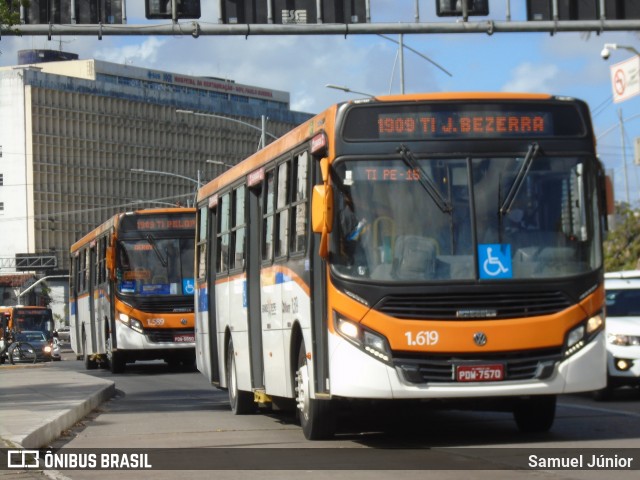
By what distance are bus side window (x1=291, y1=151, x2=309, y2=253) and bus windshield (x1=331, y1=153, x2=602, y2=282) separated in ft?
3.76

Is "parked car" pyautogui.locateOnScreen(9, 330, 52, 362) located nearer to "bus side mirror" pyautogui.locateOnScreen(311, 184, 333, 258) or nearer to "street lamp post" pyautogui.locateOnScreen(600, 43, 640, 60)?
"street lamp post" pyautogui.locateOnScreen(600, 43, 640, 60)

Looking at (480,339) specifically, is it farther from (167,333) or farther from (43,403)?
(167,333)

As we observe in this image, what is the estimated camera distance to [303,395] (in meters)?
14.9

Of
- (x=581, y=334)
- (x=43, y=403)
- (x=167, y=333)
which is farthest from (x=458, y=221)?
(x=167, y=333)

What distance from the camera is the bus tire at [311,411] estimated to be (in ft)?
47.4

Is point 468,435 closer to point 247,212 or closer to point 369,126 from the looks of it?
point 369,126

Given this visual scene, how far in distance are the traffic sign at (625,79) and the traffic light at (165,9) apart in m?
6.46

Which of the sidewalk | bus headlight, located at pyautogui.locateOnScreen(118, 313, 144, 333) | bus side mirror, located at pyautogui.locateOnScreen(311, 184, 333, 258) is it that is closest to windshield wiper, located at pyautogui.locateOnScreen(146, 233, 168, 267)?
bus headlight, located at pyautogui.locateOnScreen(118, 313, 144, 333)

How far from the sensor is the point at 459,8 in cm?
2173

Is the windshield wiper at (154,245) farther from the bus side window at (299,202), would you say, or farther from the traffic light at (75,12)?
the bus side window at (299,202)

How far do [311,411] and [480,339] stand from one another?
6.76 feet

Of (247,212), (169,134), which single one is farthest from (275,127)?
(247,212)

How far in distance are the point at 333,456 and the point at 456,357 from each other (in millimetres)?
1395

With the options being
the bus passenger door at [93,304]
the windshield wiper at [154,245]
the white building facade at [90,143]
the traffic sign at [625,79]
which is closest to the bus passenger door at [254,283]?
the traffic sign at [625,79]
